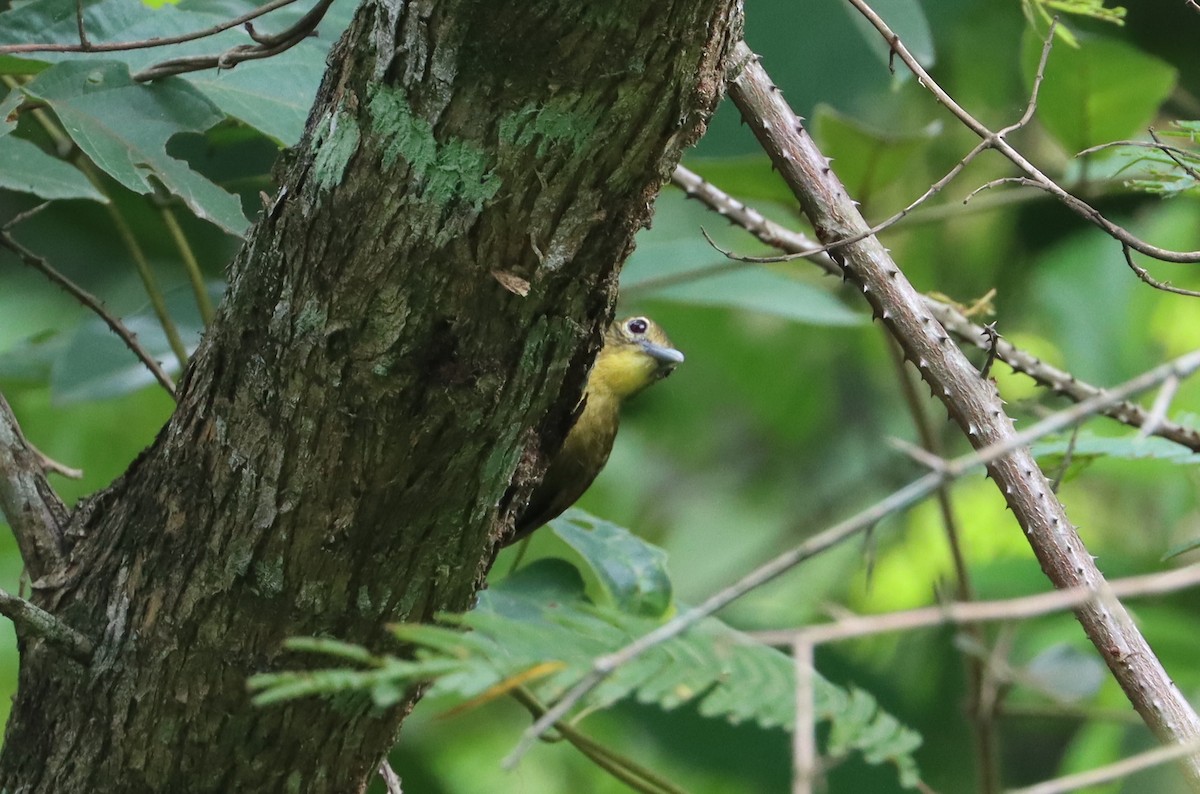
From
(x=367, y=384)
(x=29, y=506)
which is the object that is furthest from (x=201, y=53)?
(x=367, y=384)

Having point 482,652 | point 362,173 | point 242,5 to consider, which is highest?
point 242,5

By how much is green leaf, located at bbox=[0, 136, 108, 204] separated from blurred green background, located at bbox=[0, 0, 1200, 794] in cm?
78

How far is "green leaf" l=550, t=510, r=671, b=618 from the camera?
2.05m

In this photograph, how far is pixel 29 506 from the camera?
144 centimetres

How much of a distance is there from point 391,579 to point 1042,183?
791 mm

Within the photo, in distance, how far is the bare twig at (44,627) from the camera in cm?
129

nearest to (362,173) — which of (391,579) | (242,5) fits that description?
(391,579)

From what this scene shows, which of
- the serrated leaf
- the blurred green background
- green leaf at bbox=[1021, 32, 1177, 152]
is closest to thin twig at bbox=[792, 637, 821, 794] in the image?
the serrated leaf

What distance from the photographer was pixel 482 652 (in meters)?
0.85

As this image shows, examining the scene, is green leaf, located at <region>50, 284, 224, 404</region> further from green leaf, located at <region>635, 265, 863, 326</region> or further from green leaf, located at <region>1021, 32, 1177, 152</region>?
green leaf, located at <region>1021, 32, 1177, 152</region>

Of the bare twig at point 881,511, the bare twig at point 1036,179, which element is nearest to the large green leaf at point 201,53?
the bare twig at point 1036,179

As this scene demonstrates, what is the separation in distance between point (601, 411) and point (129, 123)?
1011mm

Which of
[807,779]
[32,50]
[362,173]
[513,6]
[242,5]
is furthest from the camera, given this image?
[242,5]

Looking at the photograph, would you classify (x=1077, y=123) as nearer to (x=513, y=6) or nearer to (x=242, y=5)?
(x=242, y=5)
